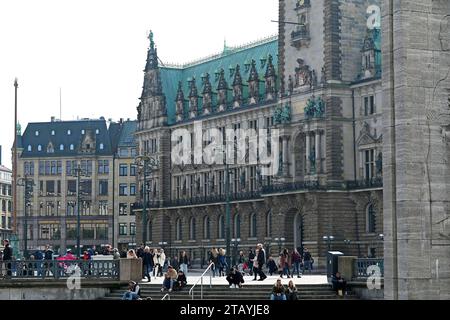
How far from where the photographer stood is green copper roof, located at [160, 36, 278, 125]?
114125mm

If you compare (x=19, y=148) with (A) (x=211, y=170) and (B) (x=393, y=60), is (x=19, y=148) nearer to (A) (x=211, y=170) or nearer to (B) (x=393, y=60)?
(A) (x=211, y=170)

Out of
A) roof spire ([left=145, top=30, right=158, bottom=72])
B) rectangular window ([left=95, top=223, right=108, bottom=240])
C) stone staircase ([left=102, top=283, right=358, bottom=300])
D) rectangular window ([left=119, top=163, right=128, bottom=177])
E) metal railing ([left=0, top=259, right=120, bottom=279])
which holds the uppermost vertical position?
roof spire ([left=145, top=30, right=158, bottom=72])

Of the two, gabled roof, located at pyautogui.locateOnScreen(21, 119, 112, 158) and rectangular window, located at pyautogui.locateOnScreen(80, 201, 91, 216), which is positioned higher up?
gabled roof, located at pyautogui.locateOnScreen(21, 119, 112, 158)

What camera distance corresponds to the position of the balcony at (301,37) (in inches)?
3733

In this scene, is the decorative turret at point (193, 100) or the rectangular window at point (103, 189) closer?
the decorative turret at point (193, 100)

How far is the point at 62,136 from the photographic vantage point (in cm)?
16425

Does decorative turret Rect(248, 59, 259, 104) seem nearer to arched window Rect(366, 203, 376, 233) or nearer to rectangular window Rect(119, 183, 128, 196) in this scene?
arched window Rect(366, 203, 376, 233)

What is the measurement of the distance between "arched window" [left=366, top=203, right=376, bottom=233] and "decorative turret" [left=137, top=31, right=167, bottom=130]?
41341mm

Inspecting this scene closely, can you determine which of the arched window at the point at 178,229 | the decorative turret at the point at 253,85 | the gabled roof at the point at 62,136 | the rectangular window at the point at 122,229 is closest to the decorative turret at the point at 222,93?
the decorative turret at the point at 253,85

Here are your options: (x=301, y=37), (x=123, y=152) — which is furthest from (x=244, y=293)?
(x=123, y=152)

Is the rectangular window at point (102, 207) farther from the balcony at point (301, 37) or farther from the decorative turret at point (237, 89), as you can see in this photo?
the balcony at point (301, 37)

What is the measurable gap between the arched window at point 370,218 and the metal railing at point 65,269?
44269 mm

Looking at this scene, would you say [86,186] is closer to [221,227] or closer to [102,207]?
[102,207]

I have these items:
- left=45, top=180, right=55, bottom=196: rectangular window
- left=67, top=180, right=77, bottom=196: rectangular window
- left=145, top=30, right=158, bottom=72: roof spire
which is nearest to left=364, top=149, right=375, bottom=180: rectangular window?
left=145, top=30, right=158, bottom=72: roof spire
